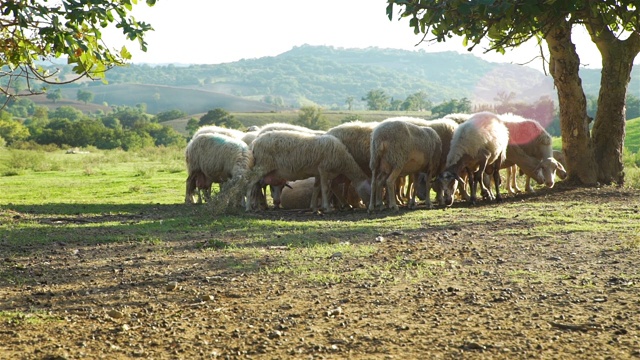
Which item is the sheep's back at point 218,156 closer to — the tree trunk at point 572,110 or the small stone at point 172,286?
the tree trunk at point 572,110

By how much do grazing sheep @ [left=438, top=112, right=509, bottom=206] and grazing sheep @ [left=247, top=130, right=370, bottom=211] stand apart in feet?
5.30

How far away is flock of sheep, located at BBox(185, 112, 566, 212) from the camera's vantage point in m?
14.4

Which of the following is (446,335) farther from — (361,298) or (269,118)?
(269,118)

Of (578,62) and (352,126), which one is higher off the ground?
(578,62)

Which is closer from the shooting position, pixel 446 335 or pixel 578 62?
pixel 446 335

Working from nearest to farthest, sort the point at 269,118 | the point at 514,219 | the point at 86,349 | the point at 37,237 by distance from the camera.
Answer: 1. the point at 86,349
2. the point at 37,237
3. the point at 514,219
4. the point at 269,118

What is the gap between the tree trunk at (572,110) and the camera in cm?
1589

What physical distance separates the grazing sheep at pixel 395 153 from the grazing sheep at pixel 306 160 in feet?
1.64

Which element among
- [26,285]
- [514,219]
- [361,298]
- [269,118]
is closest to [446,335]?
[361,298]

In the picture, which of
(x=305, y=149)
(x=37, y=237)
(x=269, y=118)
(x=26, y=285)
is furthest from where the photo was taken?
(x=269, y=118)

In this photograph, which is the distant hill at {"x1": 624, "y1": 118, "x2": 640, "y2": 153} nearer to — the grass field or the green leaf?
the grass field

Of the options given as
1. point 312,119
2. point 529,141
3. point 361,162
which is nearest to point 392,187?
point 361,162

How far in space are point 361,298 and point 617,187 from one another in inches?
430

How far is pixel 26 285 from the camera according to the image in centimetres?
748
